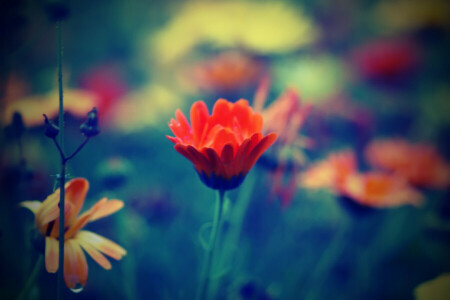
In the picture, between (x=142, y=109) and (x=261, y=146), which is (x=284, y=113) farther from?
→ (x=142, y=109)

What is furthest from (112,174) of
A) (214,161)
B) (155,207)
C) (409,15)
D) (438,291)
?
(409,15)

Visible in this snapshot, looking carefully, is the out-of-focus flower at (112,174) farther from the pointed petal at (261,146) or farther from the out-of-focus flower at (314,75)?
the out-of-focus flower at (314,75)

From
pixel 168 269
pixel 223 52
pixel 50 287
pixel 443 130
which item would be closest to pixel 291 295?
pixel 168 269

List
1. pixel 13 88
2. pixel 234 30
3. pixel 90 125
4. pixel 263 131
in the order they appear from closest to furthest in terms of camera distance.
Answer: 1. pixel 90 125
2. pixel 263 131
3. pixel 13 88
4. pixel 234 30

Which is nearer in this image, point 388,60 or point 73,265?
point 73,265

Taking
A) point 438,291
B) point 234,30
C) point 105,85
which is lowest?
point 438,291

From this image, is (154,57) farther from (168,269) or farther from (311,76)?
(168,269)

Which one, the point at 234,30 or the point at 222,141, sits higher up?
the point at 234,30

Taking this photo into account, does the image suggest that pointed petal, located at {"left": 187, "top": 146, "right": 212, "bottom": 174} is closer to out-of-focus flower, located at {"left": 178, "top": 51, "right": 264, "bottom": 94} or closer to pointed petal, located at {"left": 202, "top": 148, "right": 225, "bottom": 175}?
pointed petal, located at {"left": 202, "top": 148, "right": 225, "bottom": 175}
